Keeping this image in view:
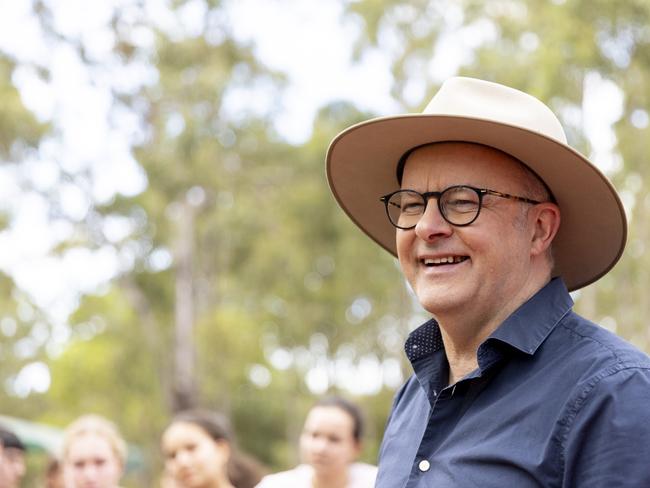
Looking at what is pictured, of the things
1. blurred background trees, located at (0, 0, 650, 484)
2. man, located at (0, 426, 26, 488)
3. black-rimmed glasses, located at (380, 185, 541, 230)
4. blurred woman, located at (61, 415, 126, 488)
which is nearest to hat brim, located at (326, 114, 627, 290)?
black-rimmed glasses, located at (380, 185, 541, 230)

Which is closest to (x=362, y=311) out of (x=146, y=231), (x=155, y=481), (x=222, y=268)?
(x=222, y=268)

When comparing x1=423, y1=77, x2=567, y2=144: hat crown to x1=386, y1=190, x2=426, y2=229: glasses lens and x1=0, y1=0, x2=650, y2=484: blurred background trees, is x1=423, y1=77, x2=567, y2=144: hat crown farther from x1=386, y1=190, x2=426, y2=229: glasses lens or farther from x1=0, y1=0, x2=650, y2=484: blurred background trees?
x1=0, y1=0, x2=650, y2=484: blurred background trees

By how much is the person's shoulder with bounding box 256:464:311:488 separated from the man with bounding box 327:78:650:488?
10.1 feet

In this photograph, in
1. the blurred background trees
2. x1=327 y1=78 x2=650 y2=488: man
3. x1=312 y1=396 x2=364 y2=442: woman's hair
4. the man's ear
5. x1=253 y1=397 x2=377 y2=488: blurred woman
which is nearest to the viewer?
x1=327 y1=78 x2=650 y2=488: man

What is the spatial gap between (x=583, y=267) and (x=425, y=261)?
46 centimetres

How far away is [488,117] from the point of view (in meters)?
2.53

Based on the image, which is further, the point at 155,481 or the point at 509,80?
the point at 155,481

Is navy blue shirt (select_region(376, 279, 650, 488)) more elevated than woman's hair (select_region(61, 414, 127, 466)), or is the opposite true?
woman's hair (select_region(61, 414, 127, 466))

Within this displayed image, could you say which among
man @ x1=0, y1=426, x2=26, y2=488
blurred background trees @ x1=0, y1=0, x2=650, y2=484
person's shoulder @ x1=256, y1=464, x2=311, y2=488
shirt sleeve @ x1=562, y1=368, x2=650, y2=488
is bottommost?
shirt sleeve @ x1=562, y1=368, x2=650, y2=488

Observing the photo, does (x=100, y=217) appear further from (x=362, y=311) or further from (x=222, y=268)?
(x=362, y=311)

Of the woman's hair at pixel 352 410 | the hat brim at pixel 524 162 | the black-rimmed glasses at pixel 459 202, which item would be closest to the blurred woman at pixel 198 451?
the woman's hair at pixel 352 410

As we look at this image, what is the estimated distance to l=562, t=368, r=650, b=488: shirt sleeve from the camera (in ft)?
6.79

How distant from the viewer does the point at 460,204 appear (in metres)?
2.53

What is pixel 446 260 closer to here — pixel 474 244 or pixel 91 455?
pixel 474 244
